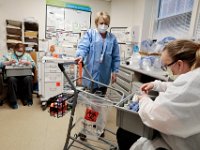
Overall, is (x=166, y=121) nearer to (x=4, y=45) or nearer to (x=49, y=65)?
(x=49, y=65)

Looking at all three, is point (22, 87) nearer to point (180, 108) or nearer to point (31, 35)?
point (31, 35)

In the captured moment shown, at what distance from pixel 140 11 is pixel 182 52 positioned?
2.83 m

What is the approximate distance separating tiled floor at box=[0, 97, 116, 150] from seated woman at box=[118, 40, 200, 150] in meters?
0.74

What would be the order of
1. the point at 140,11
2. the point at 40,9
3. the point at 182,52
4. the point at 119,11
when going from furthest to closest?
the point at 119,11, the point at 40,9, the point at 140,11, the point at 182,52

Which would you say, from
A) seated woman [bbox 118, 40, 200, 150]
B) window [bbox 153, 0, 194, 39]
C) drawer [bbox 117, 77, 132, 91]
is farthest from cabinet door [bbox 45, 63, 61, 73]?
seated woman [bbox 118, 40, 200, 150]

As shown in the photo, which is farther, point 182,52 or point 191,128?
point 182,52

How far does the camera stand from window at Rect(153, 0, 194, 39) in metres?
2.71

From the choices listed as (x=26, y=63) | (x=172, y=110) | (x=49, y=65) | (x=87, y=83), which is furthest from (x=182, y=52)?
(x=26, y=63)

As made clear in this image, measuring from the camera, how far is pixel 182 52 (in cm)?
92

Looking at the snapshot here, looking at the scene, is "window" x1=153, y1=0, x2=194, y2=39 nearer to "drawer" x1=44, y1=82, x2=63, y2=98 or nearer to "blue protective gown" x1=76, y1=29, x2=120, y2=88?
"blue protective gown" x1=76, y1=29, x2=120, y2=88

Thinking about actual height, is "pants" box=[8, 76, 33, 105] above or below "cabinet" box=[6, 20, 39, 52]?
below

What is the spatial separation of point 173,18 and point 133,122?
2712 mm

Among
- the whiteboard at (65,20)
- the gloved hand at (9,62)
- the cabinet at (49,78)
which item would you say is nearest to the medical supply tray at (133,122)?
the cabinet at (49,78)

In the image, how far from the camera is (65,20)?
155 inches
